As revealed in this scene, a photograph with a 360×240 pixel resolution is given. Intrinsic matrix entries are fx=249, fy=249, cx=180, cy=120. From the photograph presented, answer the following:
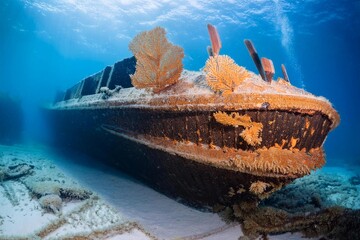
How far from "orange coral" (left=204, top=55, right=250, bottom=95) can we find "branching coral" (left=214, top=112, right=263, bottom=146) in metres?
0.31

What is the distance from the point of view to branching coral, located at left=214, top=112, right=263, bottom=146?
10.0ft

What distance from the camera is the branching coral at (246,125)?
3.05m

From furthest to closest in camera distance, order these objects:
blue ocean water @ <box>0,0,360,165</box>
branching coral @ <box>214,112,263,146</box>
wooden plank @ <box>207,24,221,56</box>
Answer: blue ocean water @ <box>0,0,360,165</box>, wooden plank @ <box>207,24,221,56</box>, branching coral @ <box>214,112,263,146</box>

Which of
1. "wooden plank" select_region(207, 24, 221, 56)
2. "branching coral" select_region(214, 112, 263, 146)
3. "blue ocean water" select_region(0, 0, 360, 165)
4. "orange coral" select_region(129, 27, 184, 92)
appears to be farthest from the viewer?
"blue ocean water" select_region(0, 0, 360, 165)

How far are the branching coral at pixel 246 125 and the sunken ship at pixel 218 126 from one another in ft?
0.04

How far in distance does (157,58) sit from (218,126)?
5.29ft

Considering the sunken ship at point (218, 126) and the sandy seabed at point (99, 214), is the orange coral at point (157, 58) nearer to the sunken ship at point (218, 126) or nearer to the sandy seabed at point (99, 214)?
the sunken ship at point (218, 126)

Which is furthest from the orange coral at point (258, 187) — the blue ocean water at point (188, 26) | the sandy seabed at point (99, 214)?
the blue ocean water at point (188, 26)

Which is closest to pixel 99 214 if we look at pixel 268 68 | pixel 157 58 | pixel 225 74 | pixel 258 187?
pixel 258 187

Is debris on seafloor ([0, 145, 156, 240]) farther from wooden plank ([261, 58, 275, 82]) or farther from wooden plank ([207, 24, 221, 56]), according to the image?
wooden plank ([207, 24, 221, 56])

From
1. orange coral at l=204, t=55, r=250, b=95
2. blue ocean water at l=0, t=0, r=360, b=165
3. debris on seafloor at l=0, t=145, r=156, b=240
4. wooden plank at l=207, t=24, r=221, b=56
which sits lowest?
debris on seafloor at l=0, t=145, r=156, b=240

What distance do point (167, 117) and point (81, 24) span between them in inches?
1442

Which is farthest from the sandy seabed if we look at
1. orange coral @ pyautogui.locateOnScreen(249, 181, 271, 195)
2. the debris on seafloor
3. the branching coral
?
the branching coral

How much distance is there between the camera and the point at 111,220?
381cm
